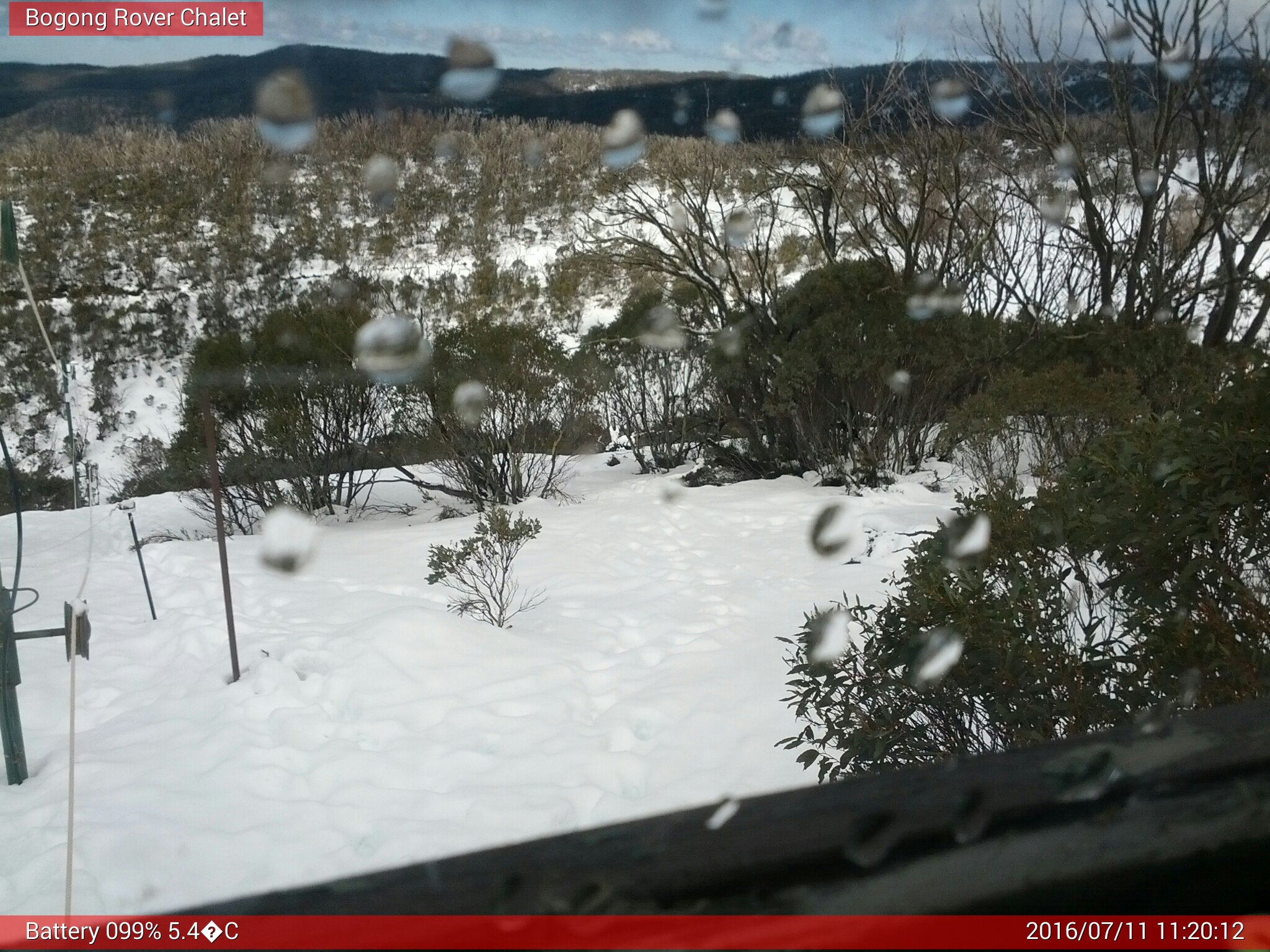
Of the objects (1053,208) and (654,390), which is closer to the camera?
(1053,208)

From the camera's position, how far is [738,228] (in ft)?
21.2

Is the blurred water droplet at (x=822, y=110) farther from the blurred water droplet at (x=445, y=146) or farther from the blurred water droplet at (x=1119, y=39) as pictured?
the blurred water droplet at (x=445, y=146)

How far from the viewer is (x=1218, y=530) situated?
1.16 m

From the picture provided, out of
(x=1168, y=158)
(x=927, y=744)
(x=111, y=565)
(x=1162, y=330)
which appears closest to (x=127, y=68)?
(x=111, y=565)

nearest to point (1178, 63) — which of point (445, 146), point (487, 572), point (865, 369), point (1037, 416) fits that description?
point (865, 369)

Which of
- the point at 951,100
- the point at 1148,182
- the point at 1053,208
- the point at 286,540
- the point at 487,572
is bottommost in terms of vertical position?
the point at 286,540

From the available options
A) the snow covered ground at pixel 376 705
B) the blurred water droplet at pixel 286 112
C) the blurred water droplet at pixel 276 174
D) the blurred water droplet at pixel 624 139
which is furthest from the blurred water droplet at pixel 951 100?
the blurred water droplet at pixel 276 174

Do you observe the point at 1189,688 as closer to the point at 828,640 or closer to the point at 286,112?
the point at 828,640

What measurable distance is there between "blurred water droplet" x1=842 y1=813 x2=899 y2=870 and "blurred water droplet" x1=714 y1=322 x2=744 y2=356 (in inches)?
222

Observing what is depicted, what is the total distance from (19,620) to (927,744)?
2.44 meters

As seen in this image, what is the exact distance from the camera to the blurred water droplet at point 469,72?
2831mm

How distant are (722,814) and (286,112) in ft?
19.1

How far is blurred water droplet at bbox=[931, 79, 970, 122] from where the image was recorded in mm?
5887

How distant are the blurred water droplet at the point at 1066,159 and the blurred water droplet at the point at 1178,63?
62cm
